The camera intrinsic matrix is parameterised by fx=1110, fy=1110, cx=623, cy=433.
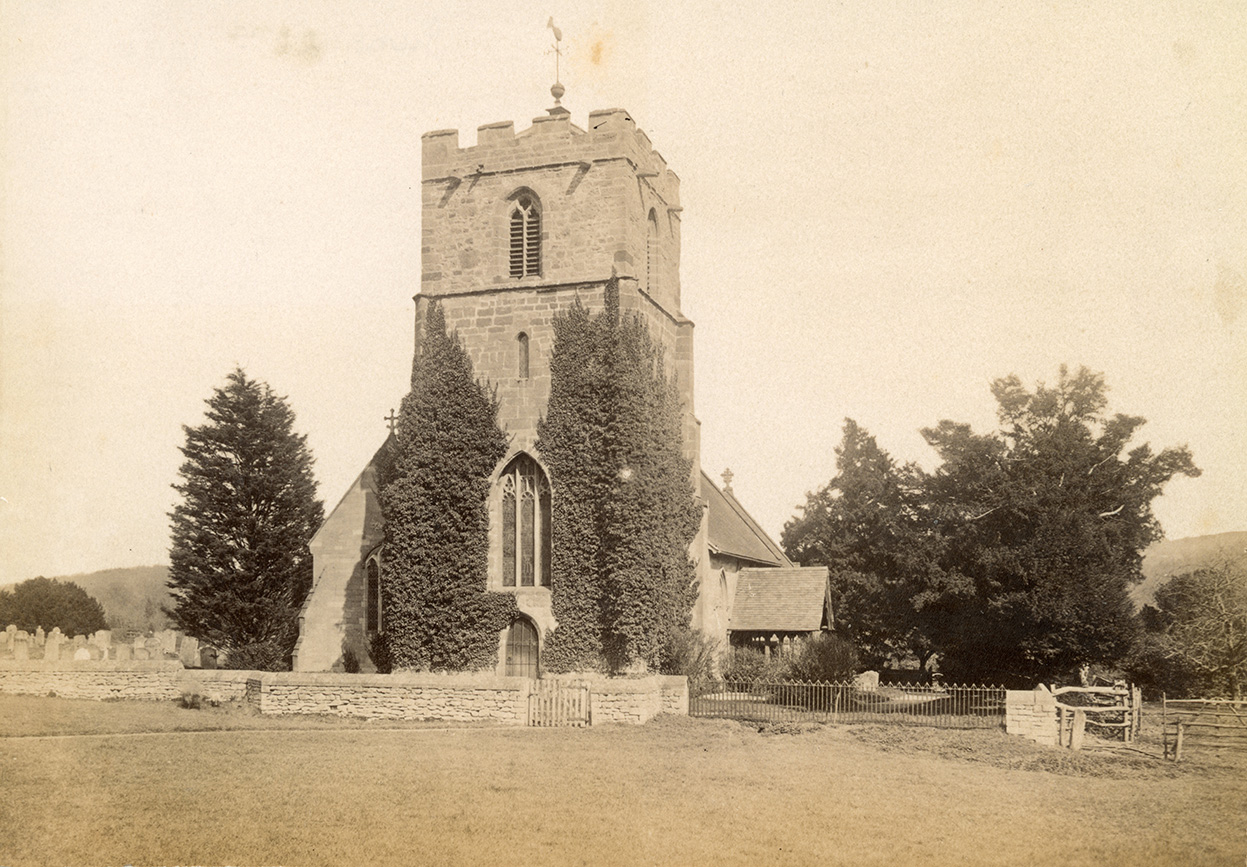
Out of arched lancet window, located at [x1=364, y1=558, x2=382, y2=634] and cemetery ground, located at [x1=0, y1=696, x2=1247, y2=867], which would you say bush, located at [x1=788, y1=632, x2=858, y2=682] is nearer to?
cemetery ground, located at [x1=0, y1=696, x2=1247, y2=867]

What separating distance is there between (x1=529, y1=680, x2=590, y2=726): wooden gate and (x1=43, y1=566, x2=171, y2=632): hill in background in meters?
87.8

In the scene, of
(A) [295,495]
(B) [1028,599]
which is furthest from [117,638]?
(B) [1028,599]

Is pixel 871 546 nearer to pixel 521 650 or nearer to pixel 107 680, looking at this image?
pixel 521 650

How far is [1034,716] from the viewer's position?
70.9 feet

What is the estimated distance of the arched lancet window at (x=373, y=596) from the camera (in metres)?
31.8

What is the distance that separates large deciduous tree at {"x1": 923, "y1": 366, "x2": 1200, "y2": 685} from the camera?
97.2 feet

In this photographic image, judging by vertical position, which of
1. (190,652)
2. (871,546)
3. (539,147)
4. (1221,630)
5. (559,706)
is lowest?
(190,652)

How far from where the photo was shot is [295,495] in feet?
129

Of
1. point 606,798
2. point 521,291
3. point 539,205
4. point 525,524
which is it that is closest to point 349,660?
point 525,524

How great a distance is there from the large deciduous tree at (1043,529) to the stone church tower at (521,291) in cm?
786

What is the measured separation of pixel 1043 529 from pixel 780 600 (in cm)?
1079

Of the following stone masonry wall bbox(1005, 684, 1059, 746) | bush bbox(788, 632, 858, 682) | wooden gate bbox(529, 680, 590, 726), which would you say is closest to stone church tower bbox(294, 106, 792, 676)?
bush bbox(788, 632, 858, 682)

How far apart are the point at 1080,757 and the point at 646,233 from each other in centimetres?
1847

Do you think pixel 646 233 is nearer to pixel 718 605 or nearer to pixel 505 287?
pixel 505 287
